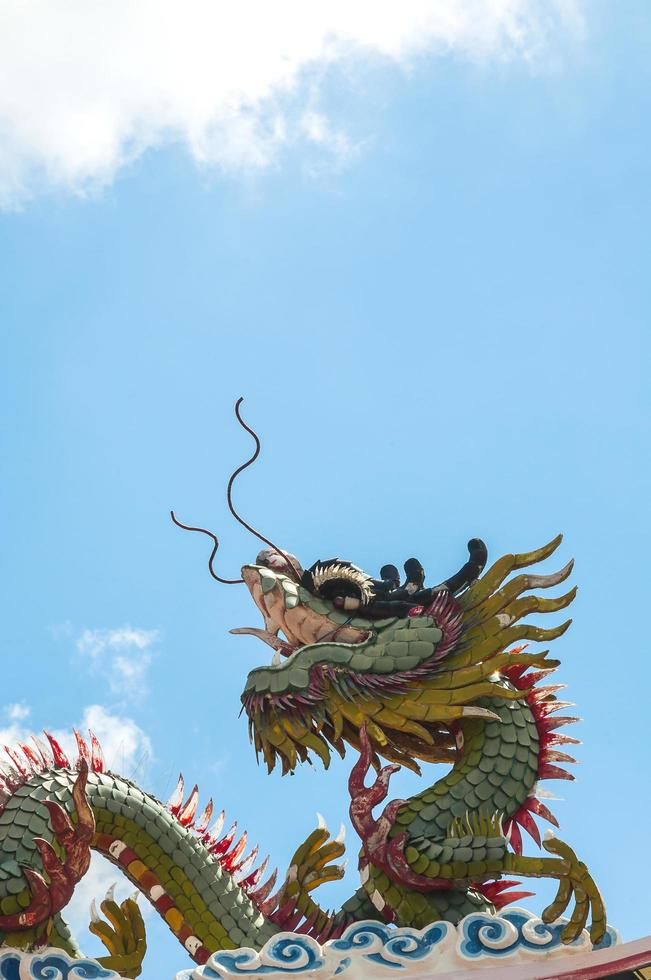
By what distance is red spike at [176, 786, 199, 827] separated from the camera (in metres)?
8.91

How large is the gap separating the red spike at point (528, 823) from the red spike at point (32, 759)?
242 centimetres

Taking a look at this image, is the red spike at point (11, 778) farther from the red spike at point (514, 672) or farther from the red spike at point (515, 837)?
the red spike at point (514, 672)

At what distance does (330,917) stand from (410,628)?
5.06 feet

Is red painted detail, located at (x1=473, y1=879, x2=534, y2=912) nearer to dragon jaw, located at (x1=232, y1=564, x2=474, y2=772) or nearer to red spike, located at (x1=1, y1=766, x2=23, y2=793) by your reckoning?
dragon jaw, located at (x1=232, y1=564, x2=474, y2=772)

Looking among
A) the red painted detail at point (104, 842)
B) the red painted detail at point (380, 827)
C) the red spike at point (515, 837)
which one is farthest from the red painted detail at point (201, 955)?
the red spike at point (515, 837)

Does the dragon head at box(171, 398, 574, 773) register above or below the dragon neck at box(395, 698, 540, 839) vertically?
above

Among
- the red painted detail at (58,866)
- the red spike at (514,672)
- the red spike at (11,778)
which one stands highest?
the red spike at (514,672)

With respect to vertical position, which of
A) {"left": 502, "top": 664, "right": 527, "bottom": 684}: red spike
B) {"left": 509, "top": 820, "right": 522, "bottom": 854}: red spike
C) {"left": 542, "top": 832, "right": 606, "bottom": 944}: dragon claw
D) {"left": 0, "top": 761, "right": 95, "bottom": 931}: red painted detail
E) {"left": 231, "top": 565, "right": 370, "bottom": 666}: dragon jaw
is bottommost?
{"left": 542, "top": 832, "right": 606, "bottom": 944}: dragon claw

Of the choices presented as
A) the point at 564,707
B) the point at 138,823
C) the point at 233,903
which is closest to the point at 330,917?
the point at 233,903

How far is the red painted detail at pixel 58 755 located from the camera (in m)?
Result: 8.66

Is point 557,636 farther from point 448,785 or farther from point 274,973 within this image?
point 274,973

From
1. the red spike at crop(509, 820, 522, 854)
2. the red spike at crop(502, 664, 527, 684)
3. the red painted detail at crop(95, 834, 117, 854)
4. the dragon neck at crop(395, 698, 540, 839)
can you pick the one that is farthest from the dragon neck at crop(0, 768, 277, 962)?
the red spike at crop(502, 664, 527, 684)

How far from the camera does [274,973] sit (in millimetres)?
7914

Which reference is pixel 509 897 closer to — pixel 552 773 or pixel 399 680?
pixel 552 773
